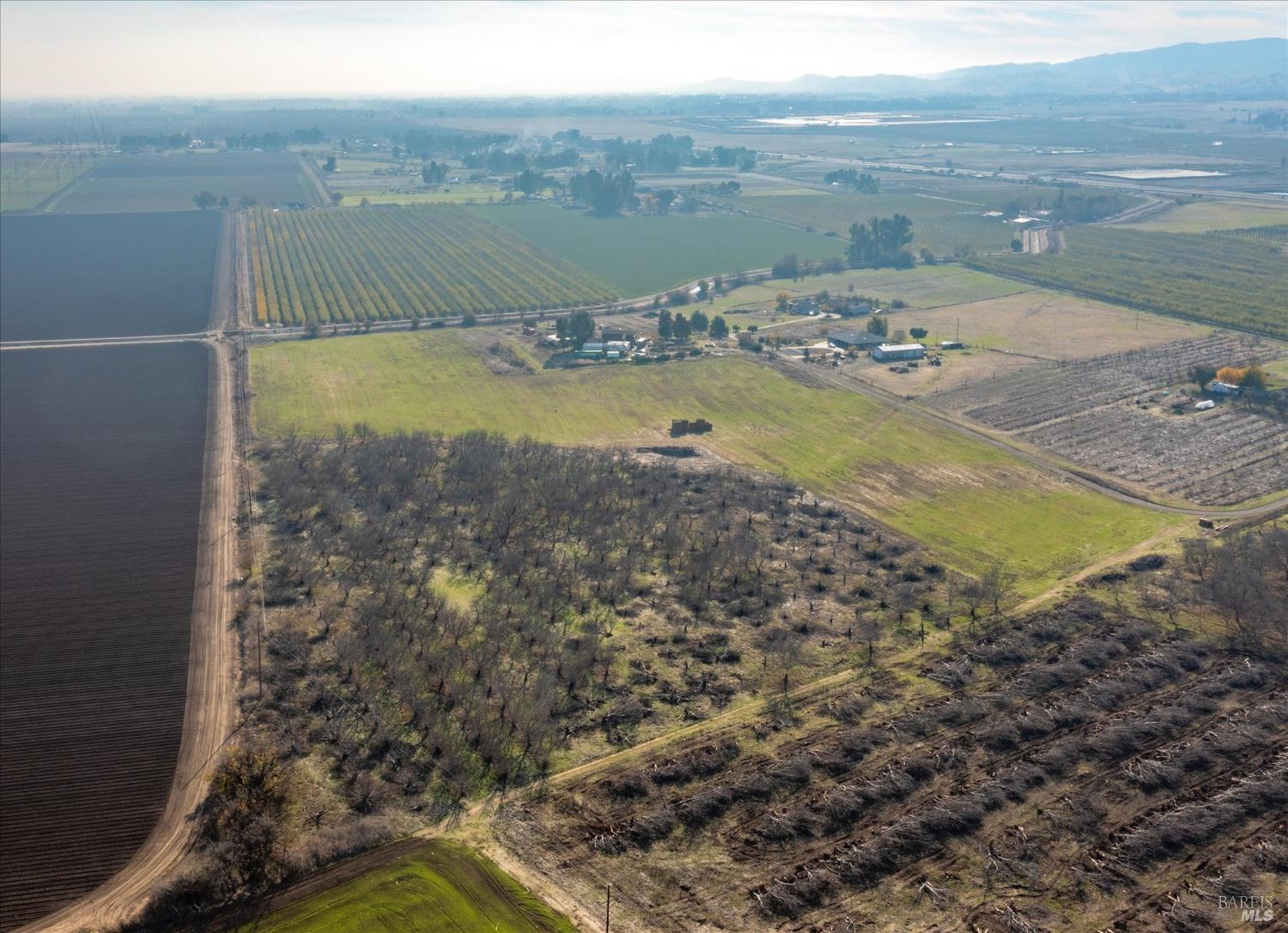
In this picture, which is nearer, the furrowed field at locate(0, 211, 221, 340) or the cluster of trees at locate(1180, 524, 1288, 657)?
the cluster of trees at locate(1180, 524, 1288, 657)

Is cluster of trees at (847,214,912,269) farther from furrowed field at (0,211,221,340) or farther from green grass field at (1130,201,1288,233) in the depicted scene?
furrowed field at (0,211,221,340)

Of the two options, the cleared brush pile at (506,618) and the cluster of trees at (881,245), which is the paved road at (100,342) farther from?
the cluster of trees at (881,245)

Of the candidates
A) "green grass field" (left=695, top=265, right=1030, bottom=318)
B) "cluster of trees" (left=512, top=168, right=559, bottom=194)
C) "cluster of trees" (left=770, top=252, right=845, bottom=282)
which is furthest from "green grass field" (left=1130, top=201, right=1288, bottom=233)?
"cluster of trees" (left=512, top=168, right=559, bottom=194)

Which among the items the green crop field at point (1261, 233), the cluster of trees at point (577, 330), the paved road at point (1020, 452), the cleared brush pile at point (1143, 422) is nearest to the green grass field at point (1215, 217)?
the green crop field at point (1261, 233)

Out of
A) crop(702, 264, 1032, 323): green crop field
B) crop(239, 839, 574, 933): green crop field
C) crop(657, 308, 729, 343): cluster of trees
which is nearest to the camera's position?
crop(239, 839, 574, 933): green crop field

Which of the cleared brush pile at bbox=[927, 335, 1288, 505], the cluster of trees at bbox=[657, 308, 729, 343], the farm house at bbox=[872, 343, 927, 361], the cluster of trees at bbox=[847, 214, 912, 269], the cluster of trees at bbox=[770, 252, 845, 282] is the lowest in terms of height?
the cleared brush pile at bbox=[927, 335, 1288, 505]

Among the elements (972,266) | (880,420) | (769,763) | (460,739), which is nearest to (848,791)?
(769,763)

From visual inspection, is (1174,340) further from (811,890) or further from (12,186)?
(12,186)

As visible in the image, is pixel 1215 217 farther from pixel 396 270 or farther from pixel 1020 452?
pixel 396 270
